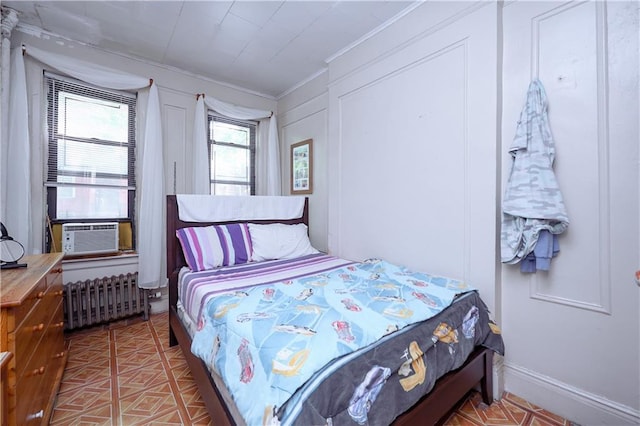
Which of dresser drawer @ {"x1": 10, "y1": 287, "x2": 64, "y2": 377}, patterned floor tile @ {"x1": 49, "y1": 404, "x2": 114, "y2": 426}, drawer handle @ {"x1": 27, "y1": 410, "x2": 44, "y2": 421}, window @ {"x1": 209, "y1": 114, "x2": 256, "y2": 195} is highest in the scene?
window @ {"x1": 209, "y1": 114, "x2": 256, "y2": 195}

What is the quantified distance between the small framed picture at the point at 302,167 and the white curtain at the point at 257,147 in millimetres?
242

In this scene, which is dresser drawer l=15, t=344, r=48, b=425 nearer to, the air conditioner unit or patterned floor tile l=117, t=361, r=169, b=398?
patterned floor tile l=117, t=361, r=169, b=398

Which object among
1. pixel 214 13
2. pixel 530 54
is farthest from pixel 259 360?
pixel 214 13

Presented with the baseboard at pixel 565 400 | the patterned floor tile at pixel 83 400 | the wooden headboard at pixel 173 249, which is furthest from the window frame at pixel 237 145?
the baseboard at pixel 565 400

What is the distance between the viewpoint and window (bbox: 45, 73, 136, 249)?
2527mm

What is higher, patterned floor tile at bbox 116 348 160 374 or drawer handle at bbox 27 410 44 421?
drawer handle at bbox 27 410 44 421

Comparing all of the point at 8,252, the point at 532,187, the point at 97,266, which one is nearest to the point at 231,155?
the point at 97,266

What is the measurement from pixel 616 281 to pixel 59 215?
4.28 metres

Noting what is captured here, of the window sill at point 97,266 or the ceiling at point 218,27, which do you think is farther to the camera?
the window sill at point 97,266

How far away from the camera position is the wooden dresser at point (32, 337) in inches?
39.4

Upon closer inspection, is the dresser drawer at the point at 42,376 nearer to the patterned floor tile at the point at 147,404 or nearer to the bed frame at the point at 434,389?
the patterned floor tile at the point at 147,404

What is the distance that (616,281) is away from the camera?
1.38 meters

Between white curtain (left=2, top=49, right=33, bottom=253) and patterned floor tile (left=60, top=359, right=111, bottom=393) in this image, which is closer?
patterned floor tile (left=60, top=359, right=111, bottom=393)

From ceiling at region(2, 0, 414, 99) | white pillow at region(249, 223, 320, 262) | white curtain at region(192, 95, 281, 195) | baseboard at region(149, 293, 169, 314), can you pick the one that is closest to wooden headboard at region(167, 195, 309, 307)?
white pillow at region(249, 223, 320, 262)
